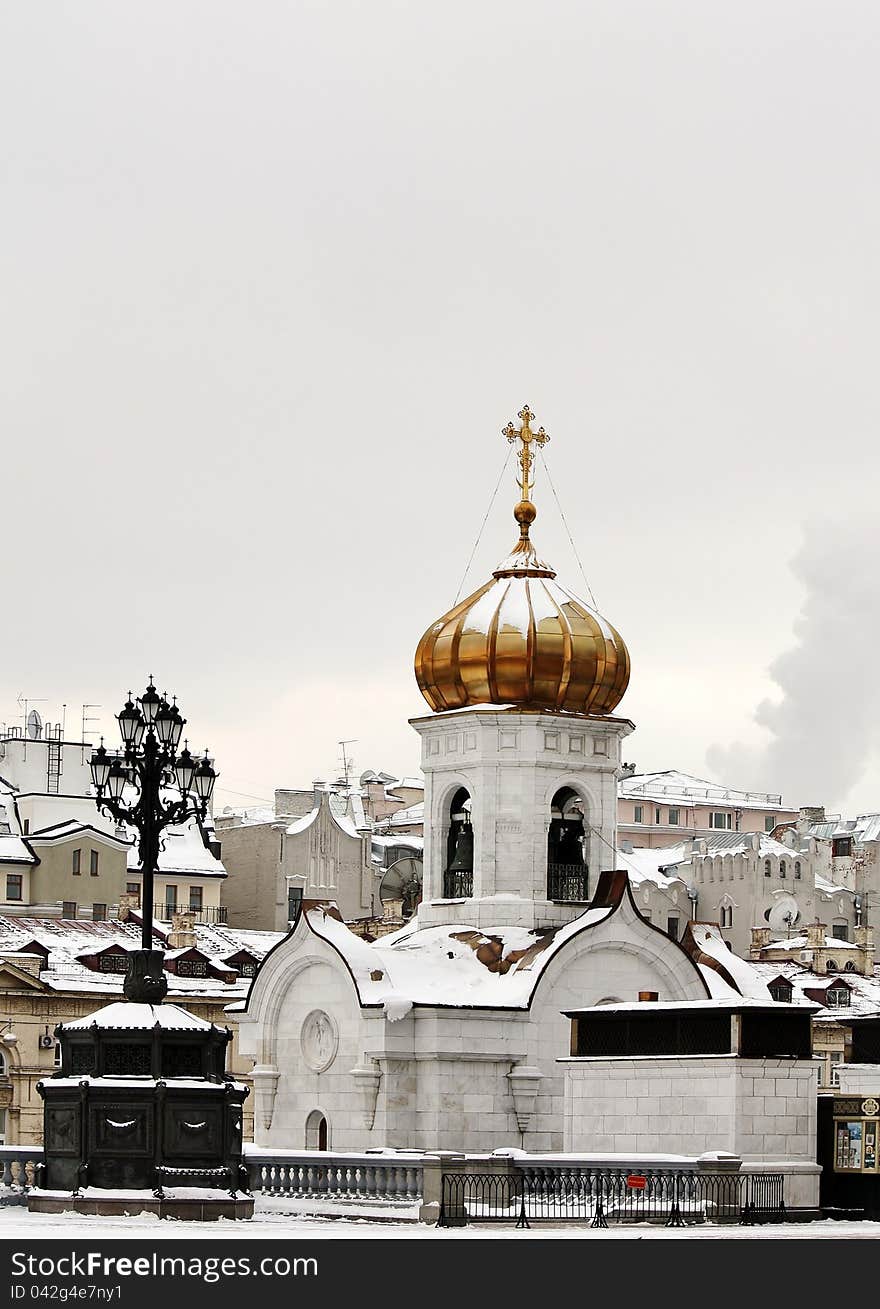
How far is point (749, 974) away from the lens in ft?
147

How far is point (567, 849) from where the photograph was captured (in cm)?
4425

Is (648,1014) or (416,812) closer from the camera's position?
(648,1014)

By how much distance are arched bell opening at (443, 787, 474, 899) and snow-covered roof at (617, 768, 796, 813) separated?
6557cm

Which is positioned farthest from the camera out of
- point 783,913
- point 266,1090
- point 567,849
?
point 783,913

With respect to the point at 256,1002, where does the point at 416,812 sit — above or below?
above

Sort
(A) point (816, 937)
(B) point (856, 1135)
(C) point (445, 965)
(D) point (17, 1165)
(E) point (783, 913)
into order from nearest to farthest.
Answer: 1. (D) point (17, 1165)
2. (B) point (856, 1135)
3. (C) point (445, 965)
4. (A) point (816, 937)
5. (E) point (783, 913)

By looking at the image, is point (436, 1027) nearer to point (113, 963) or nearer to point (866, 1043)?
point (866, 1043)

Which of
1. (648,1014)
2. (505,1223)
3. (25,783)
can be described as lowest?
(505,1223)

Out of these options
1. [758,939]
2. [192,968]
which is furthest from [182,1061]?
[758,939]

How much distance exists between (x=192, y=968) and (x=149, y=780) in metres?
40.7

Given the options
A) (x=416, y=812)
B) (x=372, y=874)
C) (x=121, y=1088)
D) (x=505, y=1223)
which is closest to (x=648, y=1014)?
(x=505, y=1223)

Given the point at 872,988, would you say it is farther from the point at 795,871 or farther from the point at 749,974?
the point at 749,974

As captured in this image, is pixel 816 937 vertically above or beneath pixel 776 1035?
above

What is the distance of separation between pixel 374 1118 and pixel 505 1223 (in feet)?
35.1
